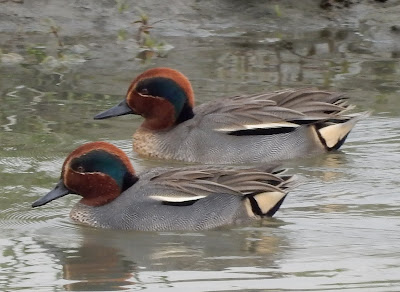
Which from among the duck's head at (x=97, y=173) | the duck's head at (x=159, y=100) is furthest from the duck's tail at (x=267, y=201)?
the duck's head at (x=159, y=100)

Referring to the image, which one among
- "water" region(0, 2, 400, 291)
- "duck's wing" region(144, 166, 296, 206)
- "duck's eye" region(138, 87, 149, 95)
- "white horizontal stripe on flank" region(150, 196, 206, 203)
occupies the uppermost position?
"duck's wing" region(144, 166, 296, 206)

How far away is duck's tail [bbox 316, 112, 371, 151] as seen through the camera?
10320mm

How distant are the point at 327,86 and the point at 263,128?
2.03 metres

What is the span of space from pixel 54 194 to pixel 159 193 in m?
0.73

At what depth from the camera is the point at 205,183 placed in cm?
816

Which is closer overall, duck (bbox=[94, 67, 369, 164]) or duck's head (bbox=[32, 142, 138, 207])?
duck's head (bbox=[32, 142, 138, 207])

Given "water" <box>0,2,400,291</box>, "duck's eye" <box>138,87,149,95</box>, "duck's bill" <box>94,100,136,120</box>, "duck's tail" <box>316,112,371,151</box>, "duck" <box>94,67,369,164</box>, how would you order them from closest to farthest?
"water" <box>0,2,400,291</box>
"duck" <box>94,67,369,164</box>
"duck's tail" <box>316,112,371,151</box>
"duck's bill" <box>94,100,136,120</box>
"duck's eye" <box>138,87,149,95</box>

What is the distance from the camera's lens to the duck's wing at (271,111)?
33.6ft

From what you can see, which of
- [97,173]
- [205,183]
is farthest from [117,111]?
[205,183]

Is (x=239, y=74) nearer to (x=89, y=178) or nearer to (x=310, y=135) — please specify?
(x=310, y=135)

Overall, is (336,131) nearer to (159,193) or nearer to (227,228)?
(227,228)

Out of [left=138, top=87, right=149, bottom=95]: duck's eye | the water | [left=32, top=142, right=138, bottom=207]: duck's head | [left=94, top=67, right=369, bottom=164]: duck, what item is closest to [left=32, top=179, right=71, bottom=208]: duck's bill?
[left=32, top=142, right=138, bottom=207]: duck's head

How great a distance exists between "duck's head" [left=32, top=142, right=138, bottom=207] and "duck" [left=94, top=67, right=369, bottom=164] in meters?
2.03

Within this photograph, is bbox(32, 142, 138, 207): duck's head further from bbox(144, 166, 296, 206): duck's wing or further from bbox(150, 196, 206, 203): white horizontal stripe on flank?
bbox(150, 196, 206, 203): white horizontal stripe on flank
